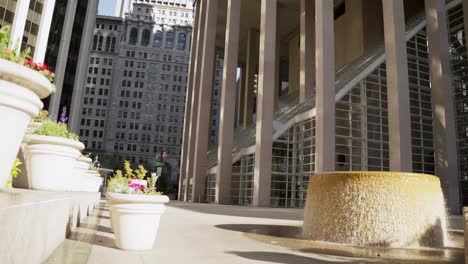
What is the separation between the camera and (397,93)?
70.8 ft

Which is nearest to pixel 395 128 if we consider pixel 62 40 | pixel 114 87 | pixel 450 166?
pixel 450 166

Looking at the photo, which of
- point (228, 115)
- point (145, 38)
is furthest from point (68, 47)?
point (145, 38)

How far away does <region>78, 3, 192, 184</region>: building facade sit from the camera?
126 m

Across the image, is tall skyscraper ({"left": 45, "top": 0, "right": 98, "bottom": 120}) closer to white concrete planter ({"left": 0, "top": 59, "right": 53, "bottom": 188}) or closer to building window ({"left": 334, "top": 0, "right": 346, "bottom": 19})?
building window ({"left": 334, "top": 0, "right": 346, "bottom": 19})

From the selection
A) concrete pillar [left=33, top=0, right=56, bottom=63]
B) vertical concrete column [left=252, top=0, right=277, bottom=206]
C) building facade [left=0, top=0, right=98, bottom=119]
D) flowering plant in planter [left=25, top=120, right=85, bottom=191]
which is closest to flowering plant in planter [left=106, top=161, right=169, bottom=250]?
flowering plant in planter [left=25, top=120, right=85, bottom=191]

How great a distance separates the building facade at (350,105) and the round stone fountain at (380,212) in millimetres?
12951

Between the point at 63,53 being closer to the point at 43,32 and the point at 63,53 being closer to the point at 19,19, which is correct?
the point at 43,32

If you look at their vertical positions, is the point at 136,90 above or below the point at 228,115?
above

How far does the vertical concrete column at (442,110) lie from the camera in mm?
24300

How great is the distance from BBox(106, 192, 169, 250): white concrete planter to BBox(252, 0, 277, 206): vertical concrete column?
2064 cm

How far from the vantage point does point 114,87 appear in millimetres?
129750

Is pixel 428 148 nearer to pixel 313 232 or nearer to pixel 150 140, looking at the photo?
pixel 313 232

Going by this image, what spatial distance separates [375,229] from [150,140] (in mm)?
123066

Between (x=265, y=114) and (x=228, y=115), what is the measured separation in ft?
19.6
